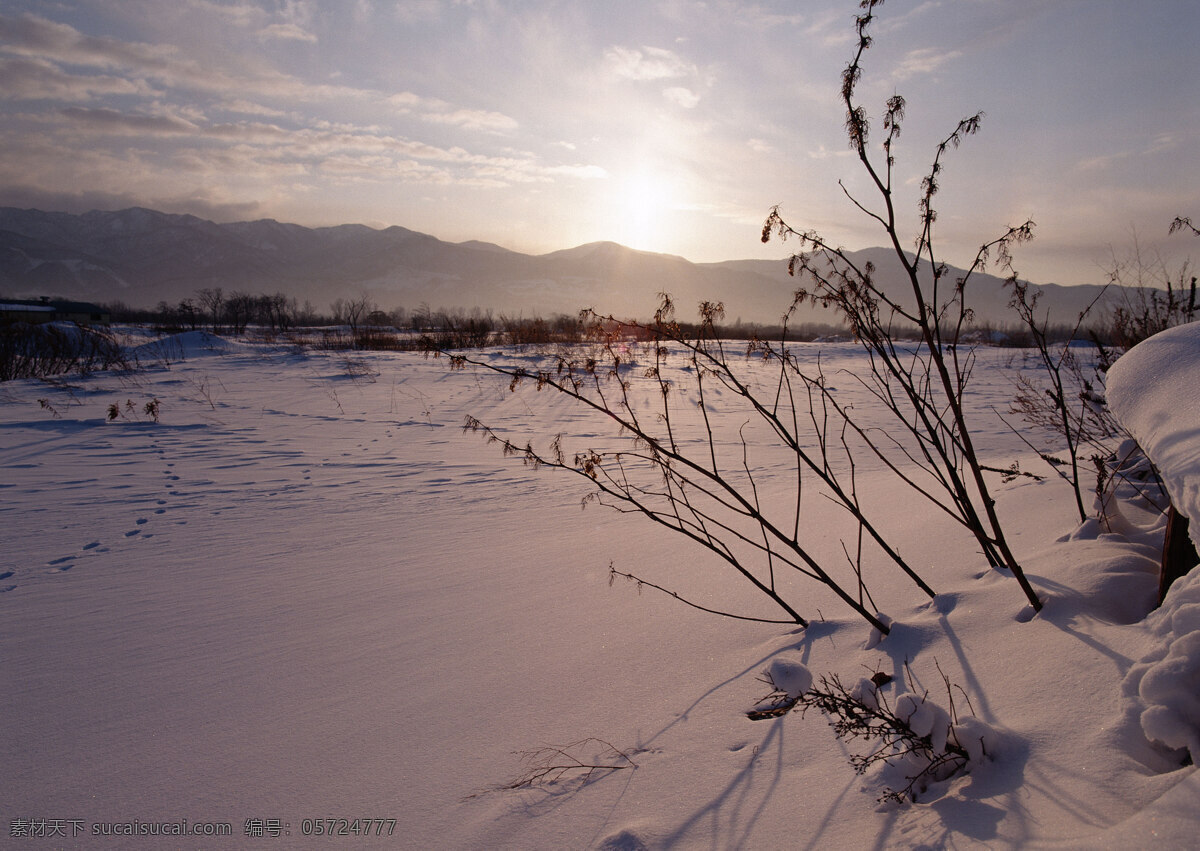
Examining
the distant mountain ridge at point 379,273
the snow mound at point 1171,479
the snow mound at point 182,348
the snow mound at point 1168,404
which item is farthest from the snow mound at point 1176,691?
the distant mountain ridge at point 379,273

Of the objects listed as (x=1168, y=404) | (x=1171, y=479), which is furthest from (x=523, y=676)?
(x=1168, y=404)

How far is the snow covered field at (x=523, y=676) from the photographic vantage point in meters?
1.06

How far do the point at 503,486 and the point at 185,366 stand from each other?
399 inches

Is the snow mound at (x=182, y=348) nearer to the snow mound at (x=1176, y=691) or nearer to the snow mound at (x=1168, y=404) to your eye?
the snow mound at (x=1168, y=404)

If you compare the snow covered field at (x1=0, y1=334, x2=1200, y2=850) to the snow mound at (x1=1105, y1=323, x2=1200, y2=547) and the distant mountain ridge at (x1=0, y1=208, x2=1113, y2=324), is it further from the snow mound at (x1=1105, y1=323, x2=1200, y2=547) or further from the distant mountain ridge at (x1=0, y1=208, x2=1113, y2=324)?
the distant mountain ridge at (x1=0, y1=208, x2=1113, y2=324)

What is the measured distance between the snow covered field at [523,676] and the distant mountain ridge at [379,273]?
136m

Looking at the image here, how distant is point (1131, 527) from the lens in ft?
6.41

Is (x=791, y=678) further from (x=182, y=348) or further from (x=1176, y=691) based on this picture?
(x=182, y=348)

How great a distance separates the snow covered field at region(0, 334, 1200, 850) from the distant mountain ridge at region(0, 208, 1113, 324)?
13555cm

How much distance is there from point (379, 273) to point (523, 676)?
196843 mm

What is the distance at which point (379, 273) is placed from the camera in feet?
591

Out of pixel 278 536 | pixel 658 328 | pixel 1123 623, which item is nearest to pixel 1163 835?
pixel 1123 623

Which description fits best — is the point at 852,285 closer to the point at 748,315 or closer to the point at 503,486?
the point at 503,486

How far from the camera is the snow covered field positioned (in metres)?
1.06
